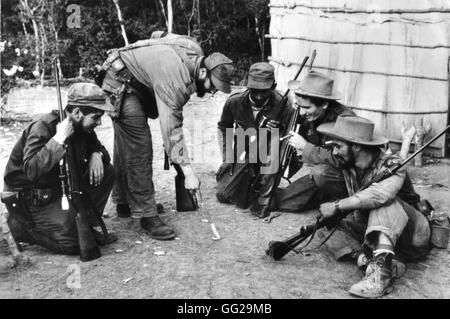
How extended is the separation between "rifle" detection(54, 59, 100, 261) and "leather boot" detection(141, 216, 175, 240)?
0.61 meters

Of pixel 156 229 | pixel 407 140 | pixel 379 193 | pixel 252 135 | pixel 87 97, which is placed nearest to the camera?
pixel 379 193

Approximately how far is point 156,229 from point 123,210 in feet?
1.88

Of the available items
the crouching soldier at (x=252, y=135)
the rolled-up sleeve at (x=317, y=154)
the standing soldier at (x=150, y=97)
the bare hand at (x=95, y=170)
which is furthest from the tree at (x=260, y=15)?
the bare hand at (x=95, y=170)

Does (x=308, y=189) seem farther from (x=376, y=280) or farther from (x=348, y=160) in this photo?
(x=376, y=280)

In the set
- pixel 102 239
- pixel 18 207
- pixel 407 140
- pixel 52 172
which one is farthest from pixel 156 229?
pixel 407 140

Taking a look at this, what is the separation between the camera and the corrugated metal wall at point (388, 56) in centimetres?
643

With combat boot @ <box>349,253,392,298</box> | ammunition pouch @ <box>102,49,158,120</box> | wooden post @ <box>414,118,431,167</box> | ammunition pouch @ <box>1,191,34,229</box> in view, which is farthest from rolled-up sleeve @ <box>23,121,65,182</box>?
wooden post @ <box>414,118,431,167</box>

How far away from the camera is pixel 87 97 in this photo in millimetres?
3730

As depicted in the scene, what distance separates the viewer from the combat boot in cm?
336

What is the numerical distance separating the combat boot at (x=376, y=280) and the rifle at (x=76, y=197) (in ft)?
6.07

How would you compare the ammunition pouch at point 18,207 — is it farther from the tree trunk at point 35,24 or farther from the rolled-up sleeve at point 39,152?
the tree trunk at point 35,24
